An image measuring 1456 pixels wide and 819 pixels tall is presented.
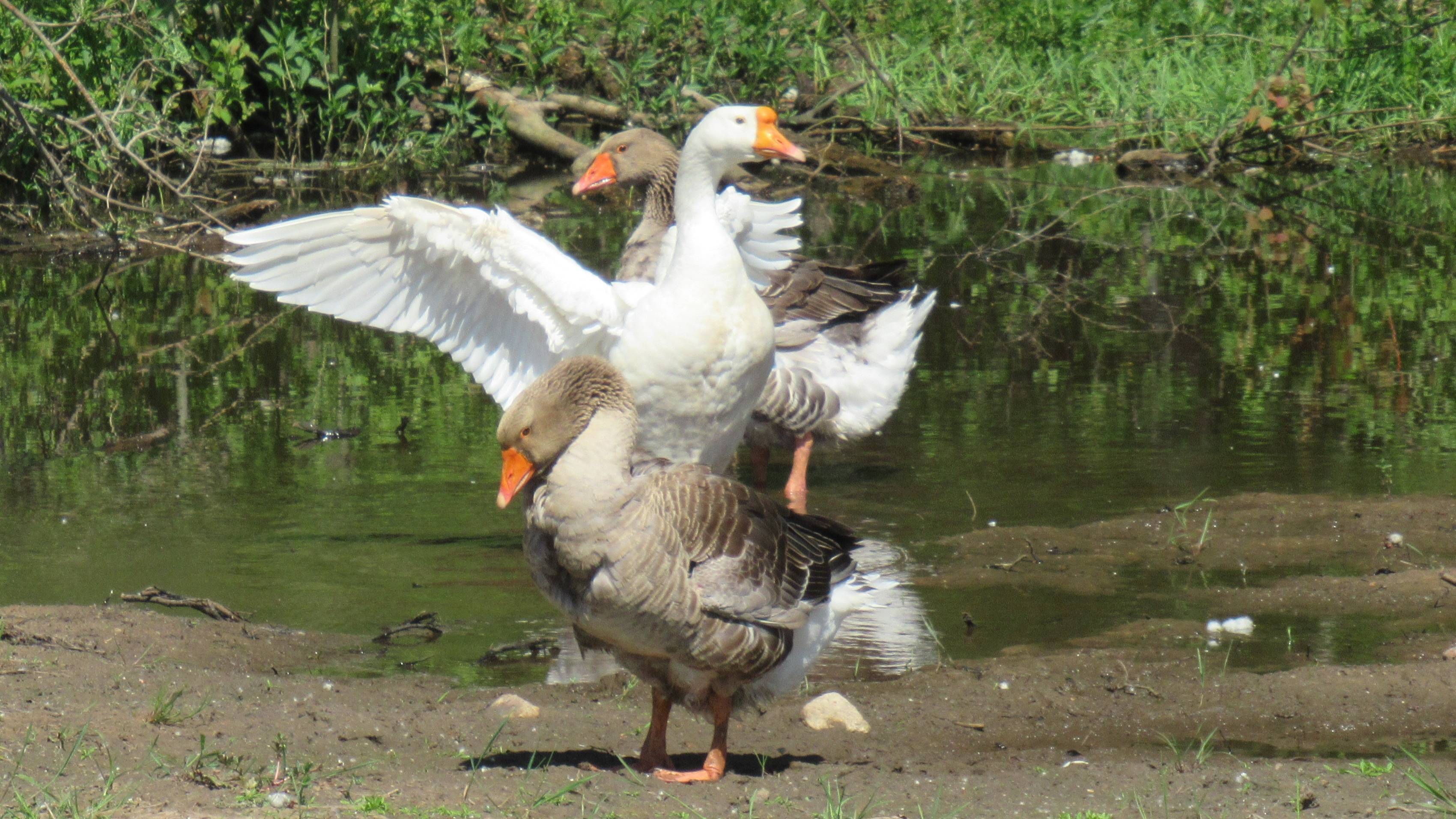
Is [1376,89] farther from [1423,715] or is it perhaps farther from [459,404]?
[1423,715]

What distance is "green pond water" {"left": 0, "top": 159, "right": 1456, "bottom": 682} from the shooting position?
18.3 ft

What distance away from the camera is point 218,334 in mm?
10148

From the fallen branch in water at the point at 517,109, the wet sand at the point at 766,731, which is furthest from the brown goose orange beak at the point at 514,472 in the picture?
the fallen branch in water at the point at 517,109

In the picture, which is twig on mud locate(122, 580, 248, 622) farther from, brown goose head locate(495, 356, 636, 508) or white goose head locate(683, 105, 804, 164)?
white goose head locate(683, 105, 804, 164)

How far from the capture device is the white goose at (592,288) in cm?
582

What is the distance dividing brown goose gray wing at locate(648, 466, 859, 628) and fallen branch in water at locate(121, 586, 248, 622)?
196cm

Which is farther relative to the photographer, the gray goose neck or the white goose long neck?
the gray goose neck

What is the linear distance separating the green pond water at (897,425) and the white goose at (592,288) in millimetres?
843

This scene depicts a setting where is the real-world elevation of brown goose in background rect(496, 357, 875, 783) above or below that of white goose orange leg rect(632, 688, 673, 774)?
above

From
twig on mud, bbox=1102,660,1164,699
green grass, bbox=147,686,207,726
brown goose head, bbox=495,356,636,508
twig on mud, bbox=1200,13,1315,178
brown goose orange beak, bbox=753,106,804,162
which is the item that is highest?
twig on mud, bbox=1200,13,1315,178

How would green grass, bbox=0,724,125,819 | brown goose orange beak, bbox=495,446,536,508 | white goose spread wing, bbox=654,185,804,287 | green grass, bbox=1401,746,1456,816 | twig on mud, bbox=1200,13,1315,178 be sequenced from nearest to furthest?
1. green grass, bbox=0,724,125,819
2. green grass, bbox=1401,746,1456,816
3. brown goose orange beak, bbox=495,446,536,508
4. white goose spread wing, bbox=654,185,804,287
5. twig on mud, bbox=1200,13,1315,178

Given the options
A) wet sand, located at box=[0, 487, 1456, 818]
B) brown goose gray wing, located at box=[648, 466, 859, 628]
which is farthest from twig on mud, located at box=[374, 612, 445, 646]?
brown goose gray wing, located at box=[648, 466, 859, 628]

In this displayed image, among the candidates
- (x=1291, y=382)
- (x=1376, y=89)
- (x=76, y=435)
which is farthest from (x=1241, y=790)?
(x=1376, y=89)

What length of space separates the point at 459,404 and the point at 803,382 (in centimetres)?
226
